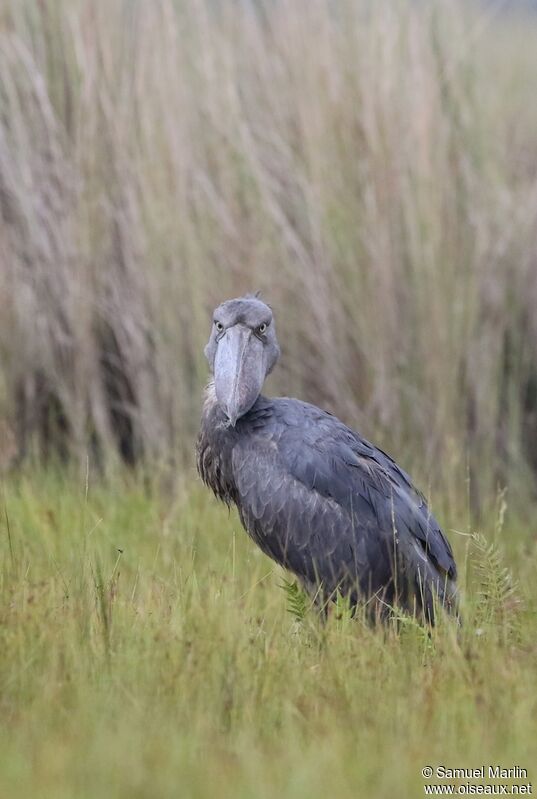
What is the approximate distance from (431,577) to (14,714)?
1365mm

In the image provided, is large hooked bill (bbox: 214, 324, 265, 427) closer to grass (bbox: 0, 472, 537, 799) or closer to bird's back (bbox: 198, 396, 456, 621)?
bird's back (bbox: 198, 396, 456, 621)

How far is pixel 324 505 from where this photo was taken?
3787 mm

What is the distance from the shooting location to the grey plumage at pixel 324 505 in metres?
3.75

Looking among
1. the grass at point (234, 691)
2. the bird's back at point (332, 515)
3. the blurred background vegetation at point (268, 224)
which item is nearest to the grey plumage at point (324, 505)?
the bird's back at point (332, 515)

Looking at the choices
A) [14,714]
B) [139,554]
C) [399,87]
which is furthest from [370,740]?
[399,87]

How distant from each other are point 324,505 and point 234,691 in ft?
3.48

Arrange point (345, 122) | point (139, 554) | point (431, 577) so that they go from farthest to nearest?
point (345, 122) → point (139, 554) → point (431, 577)

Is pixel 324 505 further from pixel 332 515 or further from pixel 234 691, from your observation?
pixel 234 691

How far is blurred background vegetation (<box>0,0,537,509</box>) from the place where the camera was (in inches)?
212

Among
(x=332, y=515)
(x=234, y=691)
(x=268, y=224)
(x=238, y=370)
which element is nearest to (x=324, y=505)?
(x=332, y=515)

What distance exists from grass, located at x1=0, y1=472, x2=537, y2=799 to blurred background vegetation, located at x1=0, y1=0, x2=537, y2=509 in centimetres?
177

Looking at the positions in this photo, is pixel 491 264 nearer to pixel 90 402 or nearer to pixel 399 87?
pixel 399 87

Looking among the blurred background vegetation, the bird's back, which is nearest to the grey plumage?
the bird's back

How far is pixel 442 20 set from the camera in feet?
18.3
